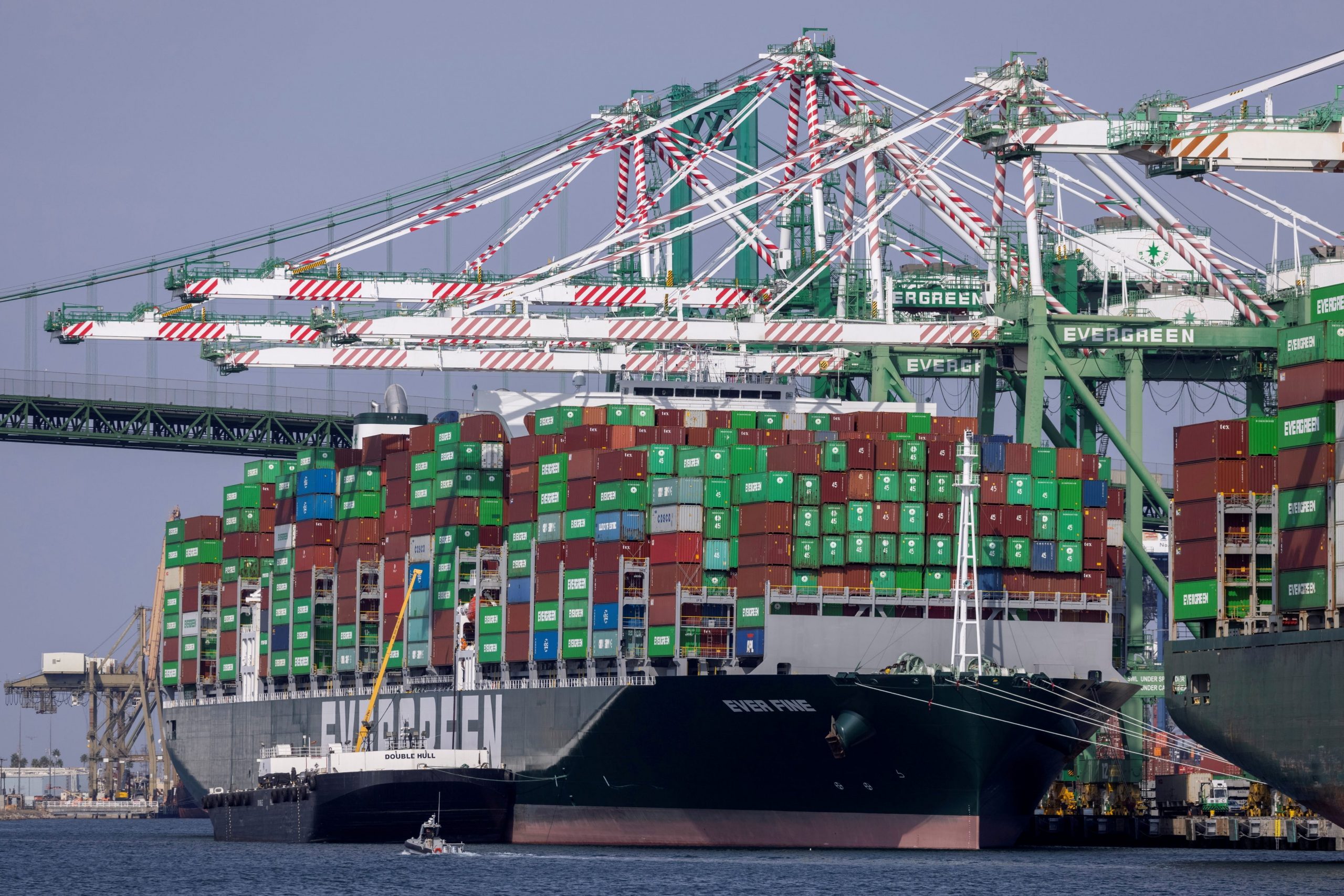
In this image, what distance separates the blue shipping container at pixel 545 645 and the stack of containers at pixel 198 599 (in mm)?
21998

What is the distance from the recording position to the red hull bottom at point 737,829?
58000 mm

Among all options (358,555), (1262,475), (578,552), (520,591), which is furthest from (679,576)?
(358,555)

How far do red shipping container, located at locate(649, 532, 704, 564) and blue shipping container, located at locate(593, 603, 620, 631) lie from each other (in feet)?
7.03

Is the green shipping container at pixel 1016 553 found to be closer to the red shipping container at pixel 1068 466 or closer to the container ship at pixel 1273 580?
the red shipping container at pixel 1068 466

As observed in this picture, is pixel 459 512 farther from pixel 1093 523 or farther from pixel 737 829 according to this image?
pixel 1093 523

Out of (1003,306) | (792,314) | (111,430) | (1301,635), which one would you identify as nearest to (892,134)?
(1003,306)

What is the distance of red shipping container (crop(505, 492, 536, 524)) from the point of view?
217 feet

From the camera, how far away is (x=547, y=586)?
6469 centimetres

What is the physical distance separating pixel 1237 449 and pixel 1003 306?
44.5 feet

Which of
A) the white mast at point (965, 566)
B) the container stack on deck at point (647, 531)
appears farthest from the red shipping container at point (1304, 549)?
the container stack on deck at point (647, 531)

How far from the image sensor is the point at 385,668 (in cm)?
7075

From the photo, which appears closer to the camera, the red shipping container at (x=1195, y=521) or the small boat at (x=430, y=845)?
the red shipping container at (x=1195, y=521)

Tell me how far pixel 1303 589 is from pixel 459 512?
2598cm

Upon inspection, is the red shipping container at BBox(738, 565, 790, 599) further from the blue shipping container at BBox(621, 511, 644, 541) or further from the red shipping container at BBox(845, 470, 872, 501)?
the blue shipping container at BBox(621, 511, 644, 541)
